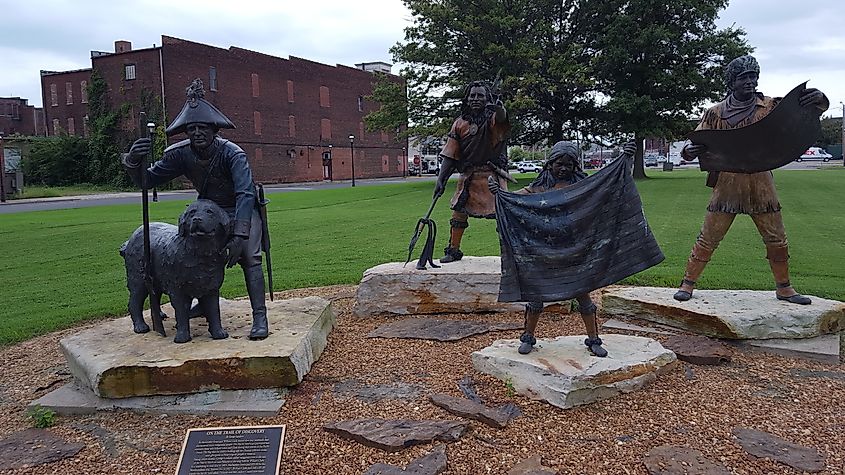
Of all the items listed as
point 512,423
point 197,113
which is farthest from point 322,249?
point 512,423

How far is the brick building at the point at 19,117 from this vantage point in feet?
191

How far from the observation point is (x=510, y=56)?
82.4 ft

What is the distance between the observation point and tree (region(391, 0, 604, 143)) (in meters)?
25.4

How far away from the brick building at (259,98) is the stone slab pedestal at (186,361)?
97.8 feet

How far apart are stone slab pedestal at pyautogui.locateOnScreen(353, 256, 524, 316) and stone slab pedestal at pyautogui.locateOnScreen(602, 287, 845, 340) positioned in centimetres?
136

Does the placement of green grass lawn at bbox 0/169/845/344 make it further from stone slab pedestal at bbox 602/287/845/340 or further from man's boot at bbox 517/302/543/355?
man's boot at bbox 517/302/543/355

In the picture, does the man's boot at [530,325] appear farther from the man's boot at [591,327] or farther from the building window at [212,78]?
the building window at [212,78]

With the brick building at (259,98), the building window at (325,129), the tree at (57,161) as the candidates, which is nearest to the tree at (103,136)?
the brick building at (259,98)

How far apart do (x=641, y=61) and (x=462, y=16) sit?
8159mm

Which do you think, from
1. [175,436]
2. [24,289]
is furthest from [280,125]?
[175,436]

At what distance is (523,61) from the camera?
83.5 ft

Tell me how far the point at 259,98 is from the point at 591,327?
4055 cm

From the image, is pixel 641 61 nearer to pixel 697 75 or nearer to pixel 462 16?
pixel 697 75

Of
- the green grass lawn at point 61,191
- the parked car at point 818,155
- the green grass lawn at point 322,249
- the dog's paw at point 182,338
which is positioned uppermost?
the parked car at point 818,155
